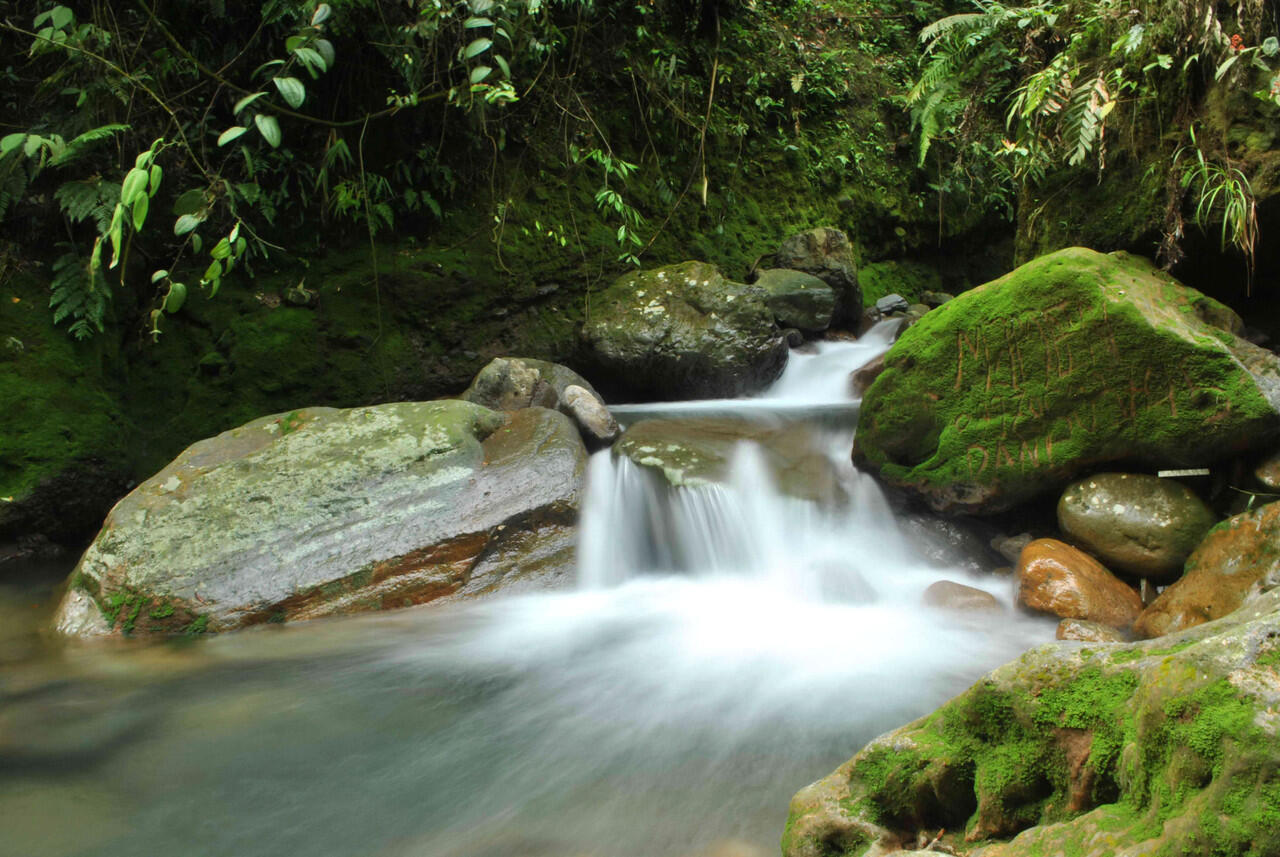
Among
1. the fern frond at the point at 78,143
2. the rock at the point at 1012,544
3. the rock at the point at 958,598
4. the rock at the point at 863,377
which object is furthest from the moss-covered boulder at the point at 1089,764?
the fern frond at the point at 78,143

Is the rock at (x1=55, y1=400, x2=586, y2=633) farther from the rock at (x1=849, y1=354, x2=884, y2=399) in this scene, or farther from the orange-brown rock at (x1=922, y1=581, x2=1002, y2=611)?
the rock at (x1=849, y1=354, x2=884, y2=399)

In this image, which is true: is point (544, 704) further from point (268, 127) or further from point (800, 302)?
point (800, 302)

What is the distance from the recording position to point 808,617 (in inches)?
156

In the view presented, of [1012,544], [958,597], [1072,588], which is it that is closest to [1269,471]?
[1072,588]

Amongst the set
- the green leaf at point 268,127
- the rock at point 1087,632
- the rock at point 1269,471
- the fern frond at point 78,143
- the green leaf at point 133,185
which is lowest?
the rock at point 1087,632

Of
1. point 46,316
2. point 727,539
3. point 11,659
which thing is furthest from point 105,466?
point 727,539

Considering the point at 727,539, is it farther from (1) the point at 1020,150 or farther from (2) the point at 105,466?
(2) the point at 105,466

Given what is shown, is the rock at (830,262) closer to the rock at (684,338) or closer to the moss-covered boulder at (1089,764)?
the rock at (684,338)

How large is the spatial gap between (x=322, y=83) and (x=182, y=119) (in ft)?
3.42

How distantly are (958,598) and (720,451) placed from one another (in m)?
1.82

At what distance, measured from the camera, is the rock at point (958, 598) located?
3896 mm

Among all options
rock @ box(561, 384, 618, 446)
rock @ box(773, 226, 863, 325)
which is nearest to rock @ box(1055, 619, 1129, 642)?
rock @ box(561, 384, 618, 446)

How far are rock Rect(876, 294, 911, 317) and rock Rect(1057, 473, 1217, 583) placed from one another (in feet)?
16.2

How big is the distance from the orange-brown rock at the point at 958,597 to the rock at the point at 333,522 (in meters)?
2.06
